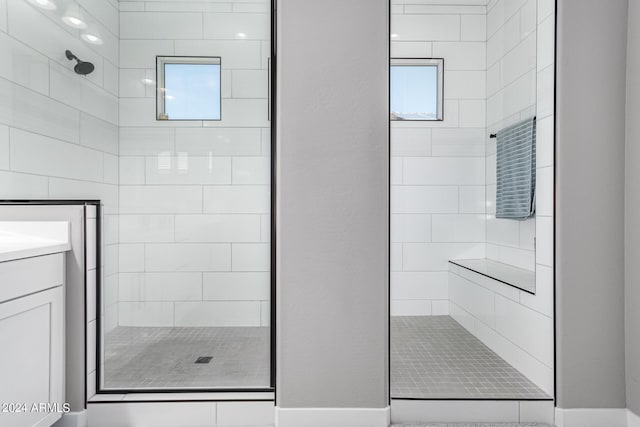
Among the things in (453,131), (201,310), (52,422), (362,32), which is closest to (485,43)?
(453,131)

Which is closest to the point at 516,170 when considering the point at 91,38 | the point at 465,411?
the point at 465,411

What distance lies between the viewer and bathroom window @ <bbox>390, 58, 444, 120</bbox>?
2.32 m

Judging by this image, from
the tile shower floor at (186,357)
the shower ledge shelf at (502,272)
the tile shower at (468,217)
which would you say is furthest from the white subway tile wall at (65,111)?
the shower ledge shelf at (502,272)

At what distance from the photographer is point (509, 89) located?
6.86 feet

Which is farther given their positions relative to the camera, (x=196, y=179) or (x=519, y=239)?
(x=519, y=239)

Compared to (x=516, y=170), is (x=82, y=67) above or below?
above

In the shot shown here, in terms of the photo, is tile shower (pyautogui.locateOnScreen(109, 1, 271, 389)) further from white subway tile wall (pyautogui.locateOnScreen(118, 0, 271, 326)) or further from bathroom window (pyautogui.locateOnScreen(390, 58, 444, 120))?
bathroom window (pyautogui.locateOnScreen(390, 58, 444, 120))

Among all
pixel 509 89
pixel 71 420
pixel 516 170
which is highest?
pixel 509 89

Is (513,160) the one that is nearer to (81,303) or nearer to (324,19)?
(324,19)

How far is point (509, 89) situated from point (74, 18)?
2.24 m

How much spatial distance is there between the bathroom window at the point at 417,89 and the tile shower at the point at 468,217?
0.05m

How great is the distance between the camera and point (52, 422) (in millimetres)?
1468

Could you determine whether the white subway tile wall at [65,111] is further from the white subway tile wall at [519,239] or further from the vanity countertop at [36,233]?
the white subway tile wall at [519,239]

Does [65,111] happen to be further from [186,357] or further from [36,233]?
[186,357]
